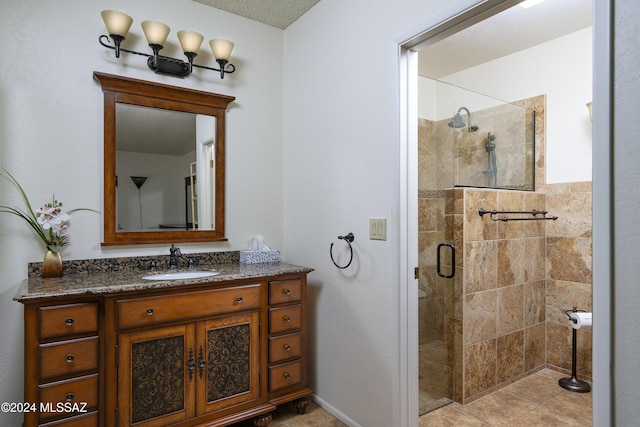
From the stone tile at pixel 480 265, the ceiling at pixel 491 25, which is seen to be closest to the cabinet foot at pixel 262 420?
the stone tile at pixel 480 265

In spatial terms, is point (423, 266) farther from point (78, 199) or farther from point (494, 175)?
point (78, 199)

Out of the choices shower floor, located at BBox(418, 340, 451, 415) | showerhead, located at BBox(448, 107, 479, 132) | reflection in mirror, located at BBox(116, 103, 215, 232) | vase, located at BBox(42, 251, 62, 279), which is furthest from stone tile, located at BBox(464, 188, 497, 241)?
vase, located at BBox(42, 251, 62, 279)

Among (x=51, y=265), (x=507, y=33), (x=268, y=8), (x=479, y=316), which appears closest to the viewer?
(x=51, y=265)

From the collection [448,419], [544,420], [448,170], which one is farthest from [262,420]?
[448,170]

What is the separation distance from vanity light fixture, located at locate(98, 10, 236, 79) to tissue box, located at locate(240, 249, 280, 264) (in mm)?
1185

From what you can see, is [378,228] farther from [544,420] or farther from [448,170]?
[544,420]

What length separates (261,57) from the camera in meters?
2.77

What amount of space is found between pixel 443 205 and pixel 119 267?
7.29 ft

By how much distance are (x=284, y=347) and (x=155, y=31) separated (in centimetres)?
197

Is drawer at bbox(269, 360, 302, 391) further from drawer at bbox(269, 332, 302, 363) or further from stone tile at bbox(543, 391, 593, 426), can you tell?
stone tile at bbox(543, 391, 593, 426)

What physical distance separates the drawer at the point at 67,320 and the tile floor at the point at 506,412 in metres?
1.03

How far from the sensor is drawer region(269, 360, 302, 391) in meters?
2.21

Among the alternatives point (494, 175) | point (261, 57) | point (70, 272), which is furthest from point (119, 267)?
point (494, 175)

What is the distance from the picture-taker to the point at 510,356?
285cm
